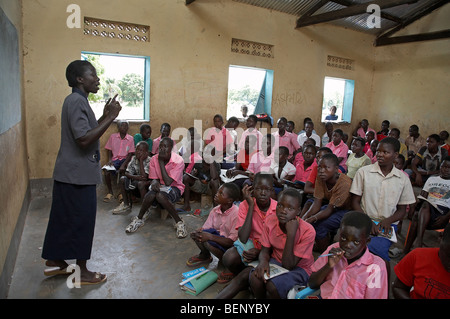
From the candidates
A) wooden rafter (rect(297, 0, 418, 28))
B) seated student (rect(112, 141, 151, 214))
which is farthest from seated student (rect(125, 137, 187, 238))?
wooden rafter (rect(297, 0, 418, 28))

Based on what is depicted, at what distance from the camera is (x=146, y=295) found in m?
2.59

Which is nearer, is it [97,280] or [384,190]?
[97,280]

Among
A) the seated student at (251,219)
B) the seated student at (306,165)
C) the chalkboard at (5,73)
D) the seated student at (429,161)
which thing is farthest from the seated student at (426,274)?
the seated student at (429,161)

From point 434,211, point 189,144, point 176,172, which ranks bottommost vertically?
point 434,211

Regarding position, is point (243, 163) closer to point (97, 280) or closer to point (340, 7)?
point (97, 280)

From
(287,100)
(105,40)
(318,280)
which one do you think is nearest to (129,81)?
(105,40)

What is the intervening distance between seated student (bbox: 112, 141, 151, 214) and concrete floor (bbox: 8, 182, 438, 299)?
0.23m

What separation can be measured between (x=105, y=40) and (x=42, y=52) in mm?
942

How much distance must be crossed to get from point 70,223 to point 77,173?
1.39ft

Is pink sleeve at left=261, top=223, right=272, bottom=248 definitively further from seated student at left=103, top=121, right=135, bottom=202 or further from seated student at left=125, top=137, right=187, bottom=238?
seated student at left=103, top=121, right=135, bottom=202

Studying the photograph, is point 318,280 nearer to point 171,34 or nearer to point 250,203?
point 250,203

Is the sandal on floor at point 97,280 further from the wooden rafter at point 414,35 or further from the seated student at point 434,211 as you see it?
the wooden rafter at point 414,35

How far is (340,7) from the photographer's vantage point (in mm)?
7098

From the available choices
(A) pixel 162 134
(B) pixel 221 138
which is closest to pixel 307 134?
(B) pixel 221 138
